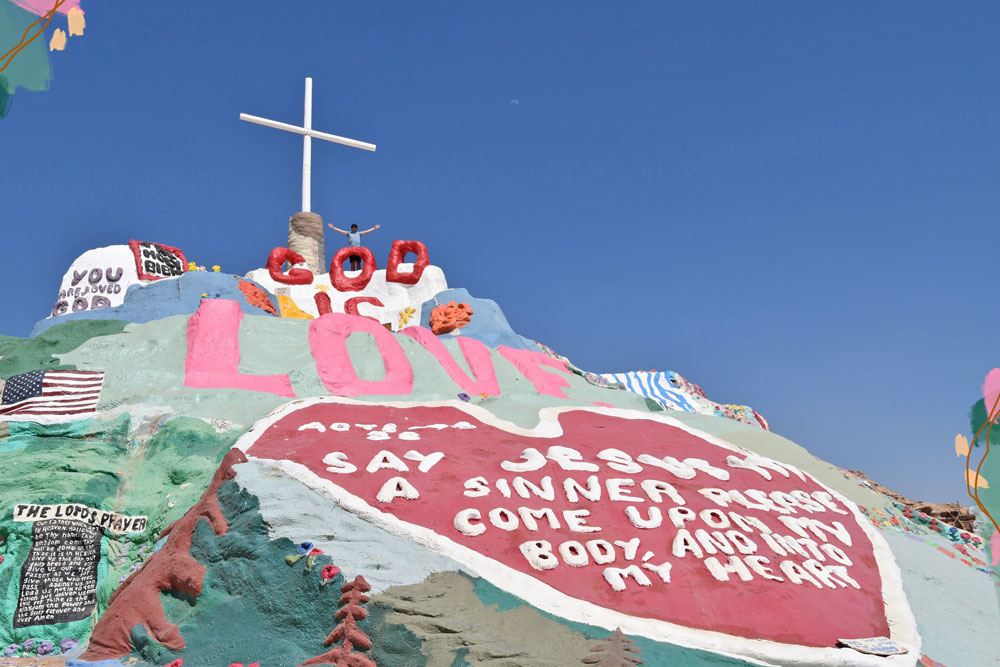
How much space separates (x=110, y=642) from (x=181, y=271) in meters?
13.1

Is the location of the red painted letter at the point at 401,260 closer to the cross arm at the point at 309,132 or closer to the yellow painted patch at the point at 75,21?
the cross arm at the point at 309,132

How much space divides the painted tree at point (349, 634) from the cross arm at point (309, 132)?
17769mm

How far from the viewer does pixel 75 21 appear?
3.45 meters

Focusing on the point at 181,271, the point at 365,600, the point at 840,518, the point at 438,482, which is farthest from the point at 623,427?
the point at 181,271

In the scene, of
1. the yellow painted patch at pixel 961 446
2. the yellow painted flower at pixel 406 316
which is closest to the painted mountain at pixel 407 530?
the yellow painted patch at pixel 961 446

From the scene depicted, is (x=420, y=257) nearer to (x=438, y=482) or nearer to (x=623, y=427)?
(x=623, y=427)

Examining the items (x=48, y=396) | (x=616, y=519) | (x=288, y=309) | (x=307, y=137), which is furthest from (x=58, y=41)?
(x=307, y=137)

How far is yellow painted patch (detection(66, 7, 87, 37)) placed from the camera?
3.40 metres

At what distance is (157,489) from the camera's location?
734 cm

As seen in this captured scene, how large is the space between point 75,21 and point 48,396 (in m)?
6.00

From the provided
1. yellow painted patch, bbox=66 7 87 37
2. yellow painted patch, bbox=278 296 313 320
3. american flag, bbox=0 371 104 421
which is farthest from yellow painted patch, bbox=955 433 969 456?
yellow painted patch, bbox=278 296 313 320

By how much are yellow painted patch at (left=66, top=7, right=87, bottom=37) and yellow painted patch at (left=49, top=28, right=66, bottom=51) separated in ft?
0.14

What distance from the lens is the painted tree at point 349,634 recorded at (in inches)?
179

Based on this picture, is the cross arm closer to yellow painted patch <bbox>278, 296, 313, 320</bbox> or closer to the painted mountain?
yellow painted patch <bbox>278, 296, 313, 320</bbox>
